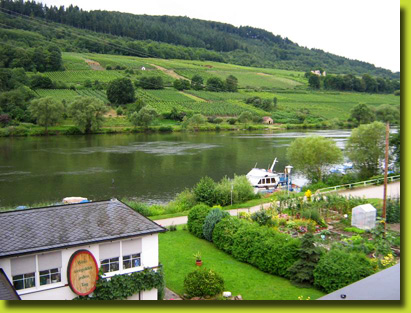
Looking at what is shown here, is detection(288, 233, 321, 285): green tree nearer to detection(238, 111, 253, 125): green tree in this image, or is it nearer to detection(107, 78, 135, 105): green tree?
detection(238, 111, 253, 125): green tree

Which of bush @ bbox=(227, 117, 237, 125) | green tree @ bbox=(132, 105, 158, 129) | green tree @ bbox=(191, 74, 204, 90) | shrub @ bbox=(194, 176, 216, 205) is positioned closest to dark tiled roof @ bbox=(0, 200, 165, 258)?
shrub @ bbox=(194, 176, 216, 205)

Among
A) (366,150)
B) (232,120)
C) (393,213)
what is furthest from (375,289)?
(232,120)

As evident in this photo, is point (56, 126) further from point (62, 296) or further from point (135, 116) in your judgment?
point (62, 296)

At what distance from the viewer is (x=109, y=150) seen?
37.2 meters

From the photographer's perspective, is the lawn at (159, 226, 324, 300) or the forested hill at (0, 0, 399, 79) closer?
the lawn at (159, 226, 324, 300)

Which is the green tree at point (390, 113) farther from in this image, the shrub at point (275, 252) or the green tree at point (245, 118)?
the green tree at point (245, 118)

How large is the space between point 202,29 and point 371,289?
154 metres

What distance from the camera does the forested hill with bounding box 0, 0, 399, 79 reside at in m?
57.3

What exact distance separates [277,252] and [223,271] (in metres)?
1.43

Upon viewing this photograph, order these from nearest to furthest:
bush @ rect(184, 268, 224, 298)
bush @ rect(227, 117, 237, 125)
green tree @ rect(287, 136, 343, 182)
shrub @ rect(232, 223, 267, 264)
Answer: bush @ rect(184, 268, 224, 298) < shrub @ rect(232, 223, 267, 264) < green tree @ rect(287, 136, 343, 182) < bush @ rect(227, 117, 237, 125)

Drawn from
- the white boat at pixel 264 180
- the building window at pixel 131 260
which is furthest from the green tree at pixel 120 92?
the building window at pixel 131 260

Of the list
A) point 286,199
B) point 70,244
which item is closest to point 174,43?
point 286,199

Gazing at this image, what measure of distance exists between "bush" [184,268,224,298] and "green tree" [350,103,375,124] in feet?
24.3

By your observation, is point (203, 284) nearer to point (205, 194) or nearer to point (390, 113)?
point (390, 113)
